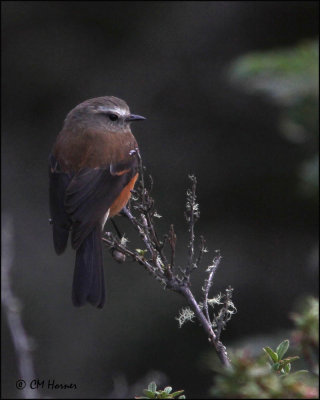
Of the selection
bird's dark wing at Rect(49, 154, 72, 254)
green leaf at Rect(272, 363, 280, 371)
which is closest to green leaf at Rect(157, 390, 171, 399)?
green leaf at Rect(272, 363, 280, 371)

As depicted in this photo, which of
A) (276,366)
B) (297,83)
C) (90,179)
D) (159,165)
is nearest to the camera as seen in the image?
(276,366)

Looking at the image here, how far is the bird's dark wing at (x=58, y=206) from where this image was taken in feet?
12.4

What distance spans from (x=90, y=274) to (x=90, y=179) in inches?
29.1

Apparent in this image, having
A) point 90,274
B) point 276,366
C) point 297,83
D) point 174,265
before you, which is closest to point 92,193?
point 90,274

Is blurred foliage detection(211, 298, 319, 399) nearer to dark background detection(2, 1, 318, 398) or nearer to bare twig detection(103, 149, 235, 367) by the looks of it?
bare twig detection(103, 149, 235, 367)

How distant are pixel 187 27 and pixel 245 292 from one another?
123 inches

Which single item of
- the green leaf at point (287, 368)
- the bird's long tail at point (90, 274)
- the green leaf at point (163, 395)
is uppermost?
the green leaf at point (287, 368)

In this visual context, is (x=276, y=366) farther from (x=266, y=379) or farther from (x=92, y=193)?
(x=92, y=193)

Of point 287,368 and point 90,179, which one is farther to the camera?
point 90,179

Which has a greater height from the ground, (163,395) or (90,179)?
(90,179)

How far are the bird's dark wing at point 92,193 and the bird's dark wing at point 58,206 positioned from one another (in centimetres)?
3

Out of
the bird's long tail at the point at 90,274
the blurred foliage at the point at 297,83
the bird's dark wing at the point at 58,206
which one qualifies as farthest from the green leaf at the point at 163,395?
the blurred foliage at the point at 297,83

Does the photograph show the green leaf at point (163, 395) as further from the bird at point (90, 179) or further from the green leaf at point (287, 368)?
the bird at point (90, 179)

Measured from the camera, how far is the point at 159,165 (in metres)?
8.18
